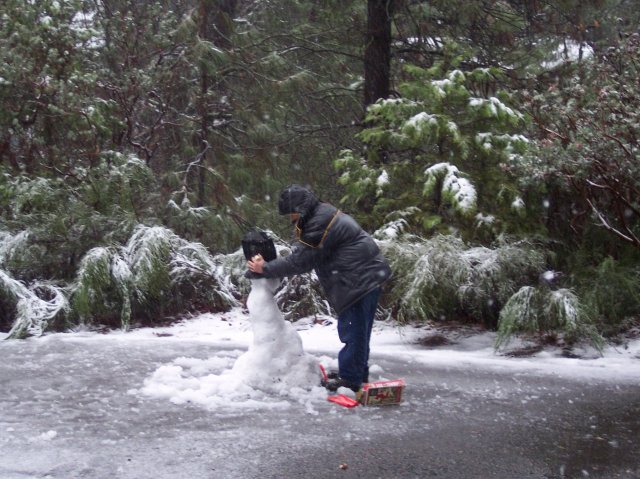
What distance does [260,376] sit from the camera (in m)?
5.73

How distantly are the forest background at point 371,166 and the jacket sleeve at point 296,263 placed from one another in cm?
194

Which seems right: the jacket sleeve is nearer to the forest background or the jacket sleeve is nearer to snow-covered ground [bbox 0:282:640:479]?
snow-covered ground [bbox 0:282:640:479]

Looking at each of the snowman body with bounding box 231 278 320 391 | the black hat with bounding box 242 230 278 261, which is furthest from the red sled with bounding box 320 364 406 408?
the black hat with bounding box 242 230 278 261

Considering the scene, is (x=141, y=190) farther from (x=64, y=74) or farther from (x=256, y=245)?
(x=256, y=245)

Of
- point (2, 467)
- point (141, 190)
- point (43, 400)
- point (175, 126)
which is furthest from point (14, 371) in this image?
point (175, 126)

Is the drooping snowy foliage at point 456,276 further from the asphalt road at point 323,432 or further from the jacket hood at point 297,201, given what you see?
the jacket hood at point 297,201

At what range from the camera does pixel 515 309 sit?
7.07 meters

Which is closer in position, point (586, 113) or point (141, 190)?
point (586, 113)

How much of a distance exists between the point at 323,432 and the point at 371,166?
5635 mm

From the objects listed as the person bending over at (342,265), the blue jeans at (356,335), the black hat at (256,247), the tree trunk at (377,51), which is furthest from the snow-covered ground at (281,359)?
the tree trunk at (377,51)

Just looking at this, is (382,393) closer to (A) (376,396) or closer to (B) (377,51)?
(A) (376,396)

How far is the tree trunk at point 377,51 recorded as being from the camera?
11.9 meters

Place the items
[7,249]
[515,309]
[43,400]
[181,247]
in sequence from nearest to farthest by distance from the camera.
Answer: [43,400]
[515,309]
[7,249]
[181,247]

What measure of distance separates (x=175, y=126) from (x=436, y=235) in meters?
7.40
